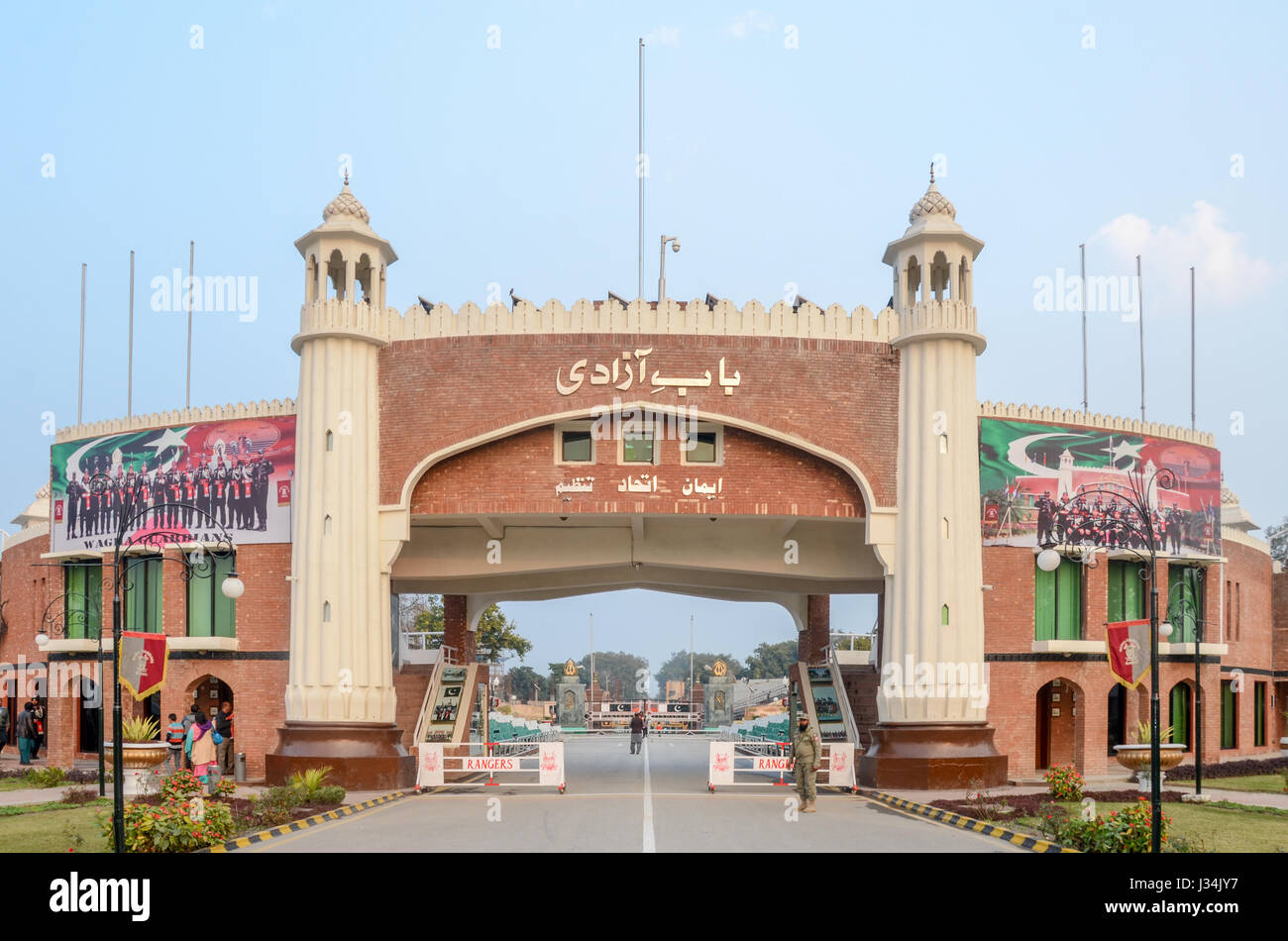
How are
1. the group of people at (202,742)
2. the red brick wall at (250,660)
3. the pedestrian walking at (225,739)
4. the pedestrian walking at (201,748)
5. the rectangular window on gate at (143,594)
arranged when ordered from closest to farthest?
the pedestrian walking at (201,748) < the group of people at (202,742) < the pedestrian walking at (225,739) < the red brick wall at (250,660) < the rectangular window on gate at (143,594)

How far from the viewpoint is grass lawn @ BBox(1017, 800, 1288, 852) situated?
1669cm

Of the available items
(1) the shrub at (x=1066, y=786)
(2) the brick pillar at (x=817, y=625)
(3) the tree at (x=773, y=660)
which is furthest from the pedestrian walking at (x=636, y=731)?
(3) the tree at (x=773, y=660)

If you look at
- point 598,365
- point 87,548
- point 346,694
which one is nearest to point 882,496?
point 598,365

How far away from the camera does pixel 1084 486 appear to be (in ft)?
95.0

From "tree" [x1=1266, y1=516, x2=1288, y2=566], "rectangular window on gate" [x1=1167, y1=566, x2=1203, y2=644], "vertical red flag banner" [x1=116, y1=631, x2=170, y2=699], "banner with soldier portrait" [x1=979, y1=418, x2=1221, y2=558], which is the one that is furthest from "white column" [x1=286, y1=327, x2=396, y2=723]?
"tree" [x1=1266, y1=516, x2=1288, y2=566]

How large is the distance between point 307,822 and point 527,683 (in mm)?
108097

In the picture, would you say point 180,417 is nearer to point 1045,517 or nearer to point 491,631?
point 1045,517

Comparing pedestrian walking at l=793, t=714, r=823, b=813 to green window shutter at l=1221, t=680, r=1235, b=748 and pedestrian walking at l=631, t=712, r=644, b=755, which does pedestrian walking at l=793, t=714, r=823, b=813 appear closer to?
green window shutter at l=1221, t=680, r=1235, b=748

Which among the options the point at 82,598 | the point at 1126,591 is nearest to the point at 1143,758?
the point at 1126,591

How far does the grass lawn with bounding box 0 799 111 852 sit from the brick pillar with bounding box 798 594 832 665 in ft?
63.3

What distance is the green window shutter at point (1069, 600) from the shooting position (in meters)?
28.9

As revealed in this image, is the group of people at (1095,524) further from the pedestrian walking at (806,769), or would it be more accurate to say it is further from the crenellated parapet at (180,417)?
the crenellated parapet at (180,417)

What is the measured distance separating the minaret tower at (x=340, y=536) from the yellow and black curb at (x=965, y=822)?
9255 mm
